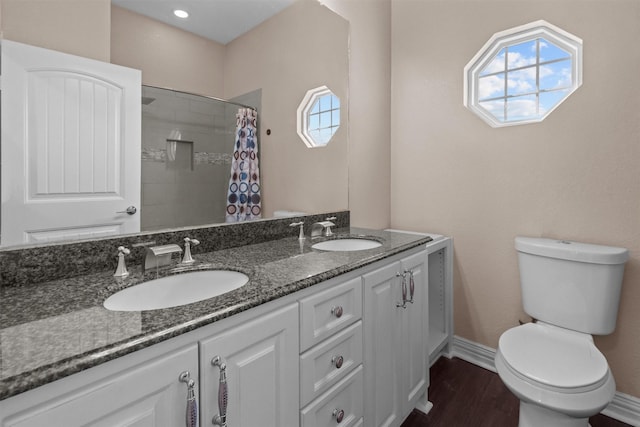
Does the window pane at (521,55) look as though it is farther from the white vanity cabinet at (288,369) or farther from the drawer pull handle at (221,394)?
the drawer pull handle at (221,394)

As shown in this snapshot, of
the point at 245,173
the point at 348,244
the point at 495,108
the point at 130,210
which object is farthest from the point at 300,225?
the point at 495,108

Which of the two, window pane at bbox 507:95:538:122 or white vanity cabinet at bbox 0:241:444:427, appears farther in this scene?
window pane at bbox 507:95:538:122

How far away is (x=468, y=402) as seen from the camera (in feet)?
5.89

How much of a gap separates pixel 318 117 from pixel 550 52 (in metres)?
1.38

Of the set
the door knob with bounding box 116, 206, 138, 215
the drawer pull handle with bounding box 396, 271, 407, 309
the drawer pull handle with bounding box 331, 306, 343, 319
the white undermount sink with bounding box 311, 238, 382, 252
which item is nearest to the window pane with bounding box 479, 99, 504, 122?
the white undermount sink with bounding box 311, 238, 382, 252

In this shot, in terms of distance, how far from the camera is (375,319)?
1.32 m

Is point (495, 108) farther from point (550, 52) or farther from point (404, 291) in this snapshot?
point (404, 291)

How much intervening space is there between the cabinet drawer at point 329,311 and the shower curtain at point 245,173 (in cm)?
62

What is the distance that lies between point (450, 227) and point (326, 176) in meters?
0.94

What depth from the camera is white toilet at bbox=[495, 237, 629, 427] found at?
1.19 metres

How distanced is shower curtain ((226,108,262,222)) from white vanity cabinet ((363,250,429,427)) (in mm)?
643

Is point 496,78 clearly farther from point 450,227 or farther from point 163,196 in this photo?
point 163,196

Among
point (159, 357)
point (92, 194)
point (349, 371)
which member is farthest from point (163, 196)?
point (349, 371)

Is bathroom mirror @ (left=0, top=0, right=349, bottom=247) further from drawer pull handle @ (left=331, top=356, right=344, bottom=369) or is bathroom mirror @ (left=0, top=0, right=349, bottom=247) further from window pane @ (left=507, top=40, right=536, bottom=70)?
window pane @ (left=507, top=40, right=536, bottom=70)
